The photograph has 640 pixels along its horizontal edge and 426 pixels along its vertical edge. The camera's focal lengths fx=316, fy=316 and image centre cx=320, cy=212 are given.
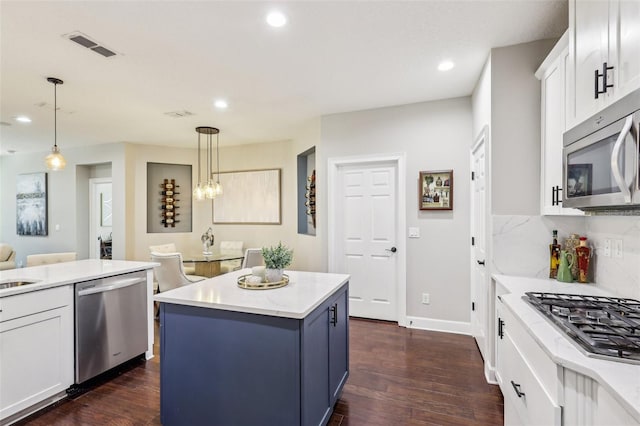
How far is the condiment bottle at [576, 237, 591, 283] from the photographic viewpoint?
211 centimetres

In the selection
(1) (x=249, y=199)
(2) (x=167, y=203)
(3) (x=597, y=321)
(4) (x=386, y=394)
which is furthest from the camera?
(2) (x=167, y=203)

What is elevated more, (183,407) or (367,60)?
(367,60)

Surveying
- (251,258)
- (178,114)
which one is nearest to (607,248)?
(251,258)

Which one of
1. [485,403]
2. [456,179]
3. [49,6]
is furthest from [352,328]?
[49,6]

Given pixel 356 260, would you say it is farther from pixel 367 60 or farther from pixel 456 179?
pixel 367 60

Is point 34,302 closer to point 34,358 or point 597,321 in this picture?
point 34,358

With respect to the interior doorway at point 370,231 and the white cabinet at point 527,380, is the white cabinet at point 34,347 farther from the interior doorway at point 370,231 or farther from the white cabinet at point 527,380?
the white cabinet at point 527,380

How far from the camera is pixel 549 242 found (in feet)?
7.80

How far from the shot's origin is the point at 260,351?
5.57ft

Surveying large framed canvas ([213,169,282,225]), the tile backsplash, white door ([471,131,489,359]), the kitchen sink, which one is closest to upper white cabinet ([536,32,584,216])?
the tile backsplash

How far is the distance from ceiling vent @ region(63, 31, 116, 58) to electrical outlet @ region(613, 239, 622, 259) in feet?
12.5

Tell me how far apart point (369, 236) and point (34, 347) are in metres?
3.31

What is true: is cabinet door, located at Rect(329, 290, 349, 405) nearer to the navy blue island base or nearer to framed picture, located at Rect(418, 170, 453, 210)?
the navy blue island base

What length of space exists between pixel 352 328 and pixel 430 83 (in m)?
2.88
